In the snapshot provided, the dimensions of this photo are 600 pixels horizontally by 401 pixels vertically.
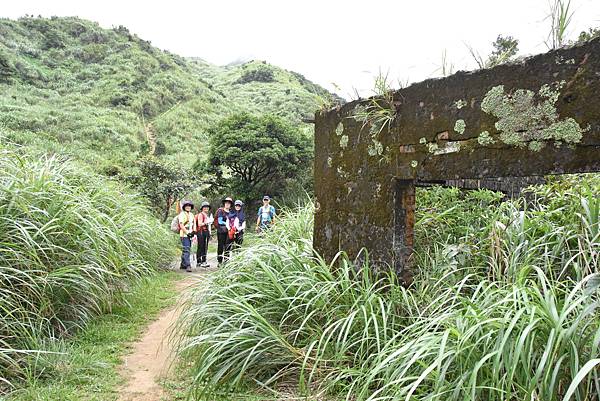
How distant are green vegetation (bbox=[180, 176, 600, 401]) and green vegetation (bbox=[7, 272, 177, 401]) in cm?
71

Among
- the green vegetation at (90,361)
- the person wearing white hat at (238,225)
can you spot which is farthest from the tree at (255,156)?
the green vegetation at (90,361)

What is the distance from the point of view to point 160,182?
47.5 feet

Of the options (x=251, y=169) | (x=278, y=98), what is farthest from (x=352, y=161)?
(x=278, y=98)

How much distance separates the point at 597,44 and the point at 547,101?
0.38 meters

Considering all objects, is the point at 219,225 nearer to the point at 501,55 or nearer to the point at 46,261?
the point at 46,261

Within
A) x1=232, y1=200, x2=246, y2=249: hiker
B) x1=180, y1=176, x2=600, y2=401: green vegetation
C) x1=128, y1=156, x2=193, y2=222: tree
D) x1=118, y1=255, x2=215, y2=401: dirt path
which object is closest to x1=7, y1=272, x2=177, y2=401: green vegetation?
x1=118, y1=255, x2=215, y2=401: dirt path

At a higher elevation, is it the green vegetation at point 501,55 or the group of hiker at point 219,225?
the green vegetation at point 501,55

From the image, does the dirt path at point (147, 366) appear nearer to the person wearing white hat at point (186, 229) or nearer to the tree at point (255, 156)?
the person wearing white hat at point (186, 229)

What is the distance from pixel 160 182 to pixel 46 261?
34.2 ft

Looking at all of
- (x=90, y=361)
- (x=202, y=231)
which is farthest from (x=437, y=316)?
(x=202, y=231)

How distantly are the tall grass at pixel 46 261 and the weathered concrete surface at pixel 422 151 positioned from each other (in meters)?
2.49

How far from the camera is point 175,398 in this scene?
11.0 feet

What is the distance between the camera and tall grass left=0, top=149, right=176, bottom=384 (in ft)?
12.0

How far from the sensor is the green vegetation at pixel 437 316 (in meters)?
2.10
